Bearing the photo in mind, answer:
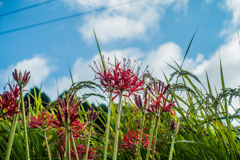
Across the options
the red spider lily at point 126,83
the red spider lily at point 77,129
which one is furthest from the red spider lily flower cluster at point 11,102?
the red spider lily at point 126,83

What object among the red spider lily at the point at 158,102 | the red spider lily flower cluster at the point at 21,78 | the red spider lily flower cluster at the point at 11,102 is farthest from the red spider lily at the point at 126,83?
the red spider lily flower cluster at the point at 11,102

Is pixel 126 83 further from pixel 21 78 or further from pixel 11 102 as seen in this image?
pixel 11 102

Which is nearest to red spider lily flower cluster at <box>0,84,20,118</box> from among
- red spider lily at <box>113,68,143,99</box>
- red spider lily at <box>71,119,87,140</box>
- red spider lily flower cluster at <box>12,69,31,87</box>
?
red spider lily flower cluster at <box>12,69,31,87</box>

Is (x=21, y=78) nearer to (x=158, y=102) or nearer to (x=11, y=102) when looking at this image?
(x=11, y=102)

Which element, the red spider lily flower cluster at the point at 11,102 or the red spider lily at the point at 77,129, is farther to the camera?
the red spider lily flower cluster at the point at 11,102

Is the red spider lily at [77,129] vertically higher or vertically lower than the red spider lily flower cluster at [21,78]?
lower

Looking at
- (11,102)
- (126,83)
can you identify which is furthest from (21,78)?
(126,83)

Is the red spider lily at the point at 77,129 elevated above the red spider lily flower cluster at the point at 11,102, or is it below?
below

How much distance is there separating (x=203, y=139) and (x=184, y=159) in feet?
0.86

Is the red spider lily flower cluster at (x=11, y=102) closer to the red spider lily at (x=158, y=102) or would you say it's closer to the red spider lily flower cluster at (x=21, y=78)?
the red spider lily flower cluster at (x=21, y=78)

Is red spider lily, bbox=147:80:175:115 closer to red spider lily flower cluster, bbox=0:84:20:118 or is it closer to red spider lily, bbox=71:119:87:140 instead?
red spider lily, bbox=71:119:87:140

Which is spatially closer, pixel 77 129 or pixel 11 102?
pixel 77 129

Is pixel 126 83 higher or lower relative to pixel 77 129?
higher

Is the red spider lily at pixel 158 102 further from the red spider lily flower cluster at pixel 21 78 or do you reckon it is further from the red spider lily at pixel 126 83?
the red spider lily flower cluster at pixel 21 78
